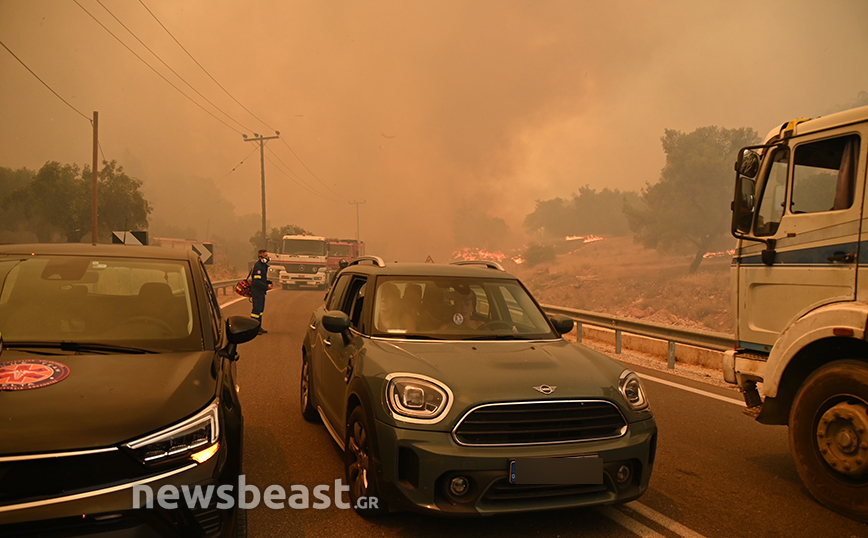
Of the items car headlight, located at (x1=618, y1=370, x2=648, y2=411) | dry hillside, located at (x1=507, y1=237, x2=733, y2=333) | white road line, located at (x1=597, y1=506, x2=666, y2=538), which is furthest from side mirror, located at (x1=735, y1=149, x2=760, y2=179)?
dry hillside, located at (x1=507, y1=237, x2=733, y2=333)

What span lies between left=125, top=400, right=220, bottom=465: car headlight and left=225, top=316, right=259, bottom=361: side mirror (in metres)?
1.09

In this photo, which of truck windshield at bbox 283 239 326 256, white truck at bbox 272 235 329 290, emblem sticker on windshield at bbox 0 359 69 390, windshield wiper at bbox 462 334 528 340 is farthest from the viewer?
truck windshield at bbox 283 239 326 256

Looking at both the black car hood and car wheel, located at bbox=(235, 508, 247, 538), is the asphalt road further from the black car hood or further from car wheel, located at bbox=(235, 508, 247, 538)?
the black car hood

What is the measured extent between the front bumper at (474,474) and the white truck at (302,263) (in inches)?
1226

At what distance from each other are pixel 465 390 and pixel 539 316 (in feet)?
5.82

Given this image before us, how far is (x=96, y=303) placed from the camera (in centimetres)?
366

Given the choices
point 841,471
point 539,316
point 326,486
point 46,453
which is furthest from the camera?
point 539,316

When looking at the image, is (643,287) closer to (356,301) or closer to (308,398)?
(308,398)

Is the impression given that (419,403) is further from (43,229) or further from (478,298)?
(43,229)

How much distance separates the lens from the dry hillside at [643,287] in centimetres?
3850

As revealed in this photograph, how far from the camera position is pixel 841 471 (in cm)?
403

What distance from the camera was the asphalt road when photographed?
3.69m

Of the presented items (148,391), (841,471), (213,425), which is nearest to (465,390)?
(213,425)

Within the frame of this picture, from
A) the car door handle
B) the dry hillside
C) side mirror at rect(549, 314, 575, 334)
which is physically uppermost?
the car door handle
